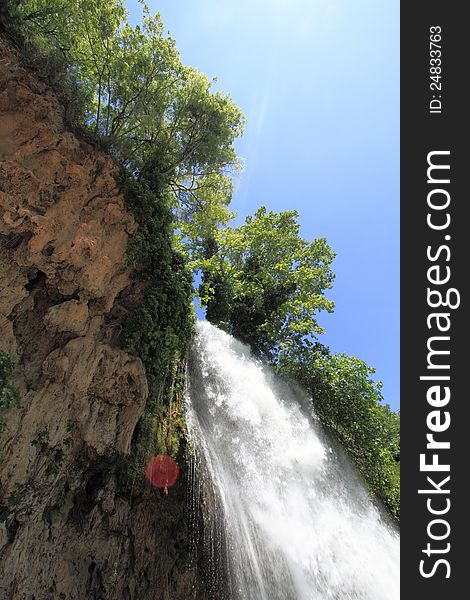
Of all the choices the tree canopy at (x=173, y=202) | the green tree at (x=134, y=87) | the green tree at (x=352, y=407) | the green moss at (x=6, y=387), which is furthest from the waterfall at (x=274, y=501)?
the green tree at (x=134, y=87)

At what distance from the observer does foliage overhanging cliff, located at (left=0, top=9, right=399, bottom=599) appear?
6469mm

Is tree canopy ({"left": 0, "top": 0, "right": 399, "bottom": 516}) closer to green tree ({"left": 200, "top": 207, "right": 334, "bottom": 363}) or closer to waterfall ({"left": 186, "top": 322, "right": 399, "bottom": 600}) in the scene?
green tree ({"left": 200, "top": 207, "right": 334, "bottom": 363})

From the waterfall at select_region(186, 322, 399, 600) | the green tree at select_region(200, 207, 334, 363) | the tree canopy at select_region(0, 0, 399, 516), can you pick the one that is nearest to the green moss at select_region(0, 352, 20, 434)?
the tree canopy at select_region(0, 0, 399, 516)

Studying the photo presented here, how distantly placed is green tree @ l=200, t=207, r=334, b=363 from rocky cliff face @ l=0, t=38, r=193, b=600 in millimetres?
7596

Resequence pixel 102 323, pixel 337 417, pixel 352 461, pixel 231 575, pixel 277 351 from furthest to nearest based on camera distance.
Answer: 1. pixel 277 351
2. pixel 337 417
3. pixel 352 461
4. pixel 231 575
5. pixel 102 323

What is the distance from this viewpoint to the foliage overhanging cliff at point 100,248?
21.2 feet

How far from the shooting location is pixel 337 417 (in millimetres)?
14273

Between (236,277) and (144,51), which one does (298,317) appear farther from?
(144,51)

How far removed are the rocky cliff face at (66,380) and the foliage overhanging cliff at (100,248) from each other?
0.10 feet

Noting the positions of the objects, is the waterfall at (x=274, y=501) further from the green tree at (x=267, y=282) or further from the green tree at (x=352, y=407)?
the green tree at (x=267, y=282)

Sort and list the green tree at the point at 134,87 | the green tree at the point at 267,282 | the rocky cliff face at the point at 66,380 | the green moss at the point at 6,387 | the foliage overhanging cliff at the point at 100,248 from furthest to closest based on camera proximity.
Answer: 1. the green tree at the point at 267,282
2. the green tree at the point at 134,87
3. the foliage overhanging cliff at the point at 100,248
4. the rocky cliff face at the point at 66,380
5. the green moss at the point at 6,387

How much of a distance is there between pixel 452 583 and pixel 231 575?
17.7 ft

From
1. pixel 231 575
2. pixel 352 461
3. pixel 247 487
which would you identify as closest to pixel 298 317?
pixel 352 461

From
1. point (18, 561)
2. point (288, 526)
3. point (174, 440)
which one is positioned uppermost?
point (174, 440)
